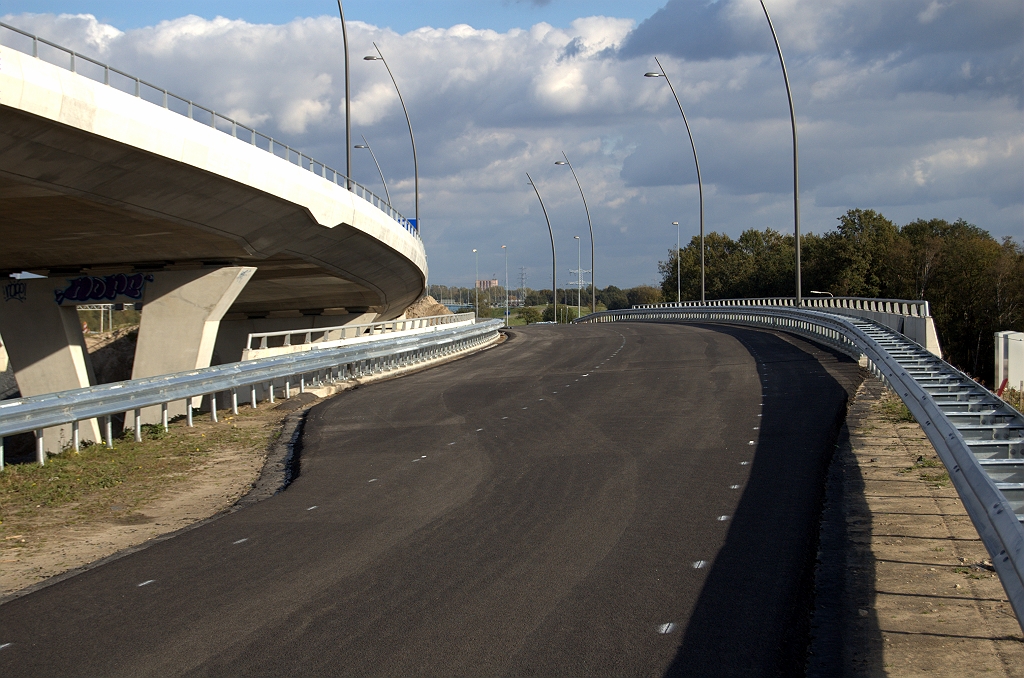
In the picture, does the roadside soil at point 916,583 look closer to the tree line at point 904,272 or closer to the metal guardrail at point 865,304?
the metal guardrail at point 865,304

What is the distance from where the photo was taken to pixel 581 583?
22.2 ft

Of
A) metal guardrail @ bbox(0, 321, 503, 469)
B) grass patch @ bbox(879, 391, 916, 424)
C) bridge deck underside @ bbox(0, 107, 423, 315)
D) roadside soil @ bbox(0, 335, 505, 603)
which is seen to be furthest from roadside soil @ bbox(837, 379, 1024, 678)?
bridge deck underside @ bbox(0, 107, 423, 315)

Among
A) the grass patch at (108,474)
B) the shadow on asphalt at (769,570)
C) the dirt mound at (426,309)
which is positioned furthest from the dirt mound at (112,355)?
the shadow on asphalt at (769,570)

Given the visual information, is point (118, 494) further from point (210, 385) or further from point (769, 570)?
point (769, 570)

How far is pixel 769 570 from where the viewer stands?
704 cm

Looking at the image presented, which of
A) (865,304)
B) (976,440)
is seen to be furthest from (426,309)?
(976,440)

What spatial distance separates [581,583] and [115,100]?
15.1m

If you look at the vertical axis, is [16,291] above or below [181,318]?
above

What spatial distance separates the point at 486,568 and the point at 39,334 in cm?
2849

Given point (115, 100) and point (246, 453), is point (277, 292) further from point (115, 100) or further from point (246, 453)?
point (246, 453)

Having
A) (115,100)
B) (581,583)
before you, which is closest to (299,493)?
(581,583)

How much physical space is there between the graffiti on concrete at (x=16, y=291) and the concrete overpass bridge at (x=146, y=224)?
0.11 ft

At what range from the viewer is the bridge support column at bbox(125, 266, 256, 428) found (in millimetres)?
26234

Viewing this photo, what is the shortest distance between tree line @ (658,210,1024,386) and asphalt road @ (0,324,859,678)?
55.7 metres
